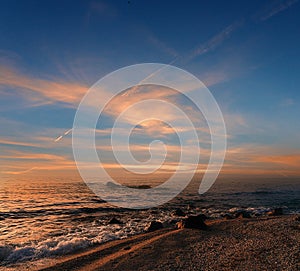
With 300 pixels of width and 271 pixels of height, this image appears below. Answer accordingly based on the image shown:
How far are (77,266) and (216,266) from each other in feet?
25.4

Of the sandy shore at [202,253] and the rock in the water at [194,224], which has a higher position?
the rock in the water at [194,224]

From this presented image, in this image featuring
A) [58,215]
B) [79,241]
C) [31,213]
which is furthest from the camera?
[31,213]

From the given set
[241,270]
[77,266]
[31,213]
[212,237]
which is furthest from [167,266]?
[31,213]

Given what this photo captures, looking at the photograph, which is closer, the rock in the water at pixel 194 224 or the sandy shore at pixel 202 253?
the sandy shore at pixel 202 253

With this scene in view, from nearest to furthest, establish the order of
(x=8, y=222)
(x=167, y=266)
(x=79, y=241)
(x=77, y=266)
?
(x=167, y=266)
(x=77, y=266)
(x=79, y=241)
(x=8, y=222)

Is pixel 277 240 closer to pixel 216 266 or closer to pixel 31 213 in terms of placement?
pixel 216 266

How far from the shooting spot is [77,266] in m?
14.7

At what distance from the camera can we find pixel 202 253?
1514 cm

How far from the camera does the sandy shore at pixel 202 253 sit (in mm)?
13367

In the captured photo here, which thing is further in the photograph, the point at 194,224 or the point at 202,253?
the point at 194,224

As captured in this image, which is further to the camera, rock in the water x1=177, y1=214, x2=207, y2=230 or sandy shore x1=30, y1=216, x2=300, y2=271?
rock in the water x1=177, y1=214, x2=207, y2=230

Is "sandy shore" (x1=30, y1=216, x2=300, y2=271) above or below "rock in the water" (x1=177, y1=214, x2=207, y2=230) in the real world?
A: below

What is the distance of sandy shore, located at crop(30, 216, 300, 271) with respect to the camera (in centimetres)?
1337

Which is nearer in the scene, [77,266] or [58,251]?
[77,266]
